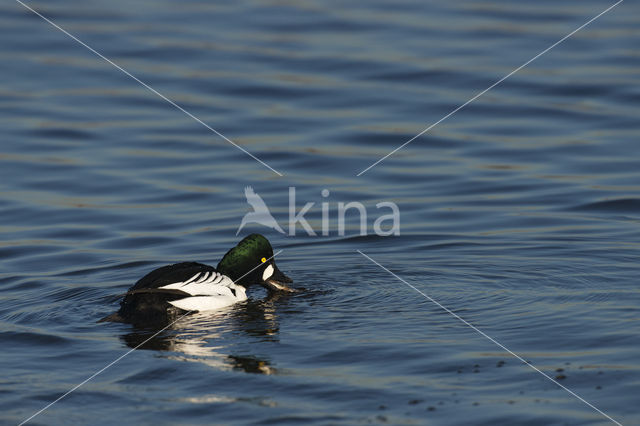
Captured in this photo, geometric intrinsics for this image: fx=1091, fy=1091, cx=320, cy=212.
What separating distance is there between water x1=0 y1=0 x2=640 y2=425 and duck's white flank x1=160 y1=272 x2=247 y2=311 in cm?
14

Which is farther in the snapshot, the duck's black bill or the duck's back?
the duck's black bill

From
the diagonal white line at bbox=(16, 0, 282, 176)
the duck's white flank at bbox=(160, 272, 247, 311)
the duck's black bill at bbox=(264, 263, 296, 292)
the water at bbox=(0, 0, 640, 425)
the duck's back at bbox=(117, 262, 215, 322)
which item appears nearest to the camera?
the water at bbox=(0, 0, 640, 425)

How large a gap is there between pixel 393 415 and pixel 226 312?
3235 millimetres

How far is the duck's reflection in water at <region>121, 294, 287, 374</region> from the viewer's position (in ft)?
28.3

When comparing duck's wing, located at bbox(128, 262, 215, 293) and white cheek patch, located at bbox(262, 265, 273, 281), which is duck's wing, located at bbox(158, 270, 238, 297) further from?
white cheek patch, located at bbox(262, 265, 273, 281)

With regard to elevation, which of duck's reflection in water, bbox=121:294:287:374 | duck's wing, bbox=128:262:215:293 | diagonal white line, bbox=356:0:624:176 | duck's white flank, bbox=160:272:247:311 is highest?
diagonal white line, bbox=356:0:624:176

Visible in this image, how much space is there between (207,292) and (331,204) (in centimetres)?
430

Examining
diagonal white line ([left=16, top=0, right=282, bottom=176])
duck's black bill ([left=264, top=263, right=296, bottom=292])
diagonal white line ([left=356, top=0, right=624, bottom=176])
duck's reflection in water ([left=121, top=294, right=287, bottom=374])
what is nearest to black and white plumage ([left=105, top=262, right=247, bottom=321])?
duck's reflection in water ([left=121, top=294, right=287, bottom=374])

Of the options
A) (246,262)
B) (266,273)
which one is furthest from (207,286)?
(246,262)

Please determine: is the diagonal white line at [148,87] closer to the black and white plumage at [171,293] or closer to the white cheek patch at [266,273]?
the white cheek patch at [266,273]

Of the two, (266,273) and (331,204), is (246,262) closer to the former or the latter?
(266,273)

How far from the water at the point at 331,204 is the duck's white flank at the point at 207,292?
5.5 inches

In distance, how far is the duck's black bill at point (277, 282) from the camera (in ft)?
36.0

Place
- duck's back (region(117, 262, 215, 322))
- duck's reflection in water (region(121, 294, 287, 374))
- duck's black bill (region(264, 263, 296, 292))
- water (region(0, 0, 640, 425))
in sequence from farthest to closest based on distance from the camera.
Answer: duck's black bill (region(264, 263, 296, 292)) → duck's back (region(117, 262, 215, 322)) → duck's reflection in water (region(121, 294, 287, 374)) → water (region(0, 0, 640, 425))
